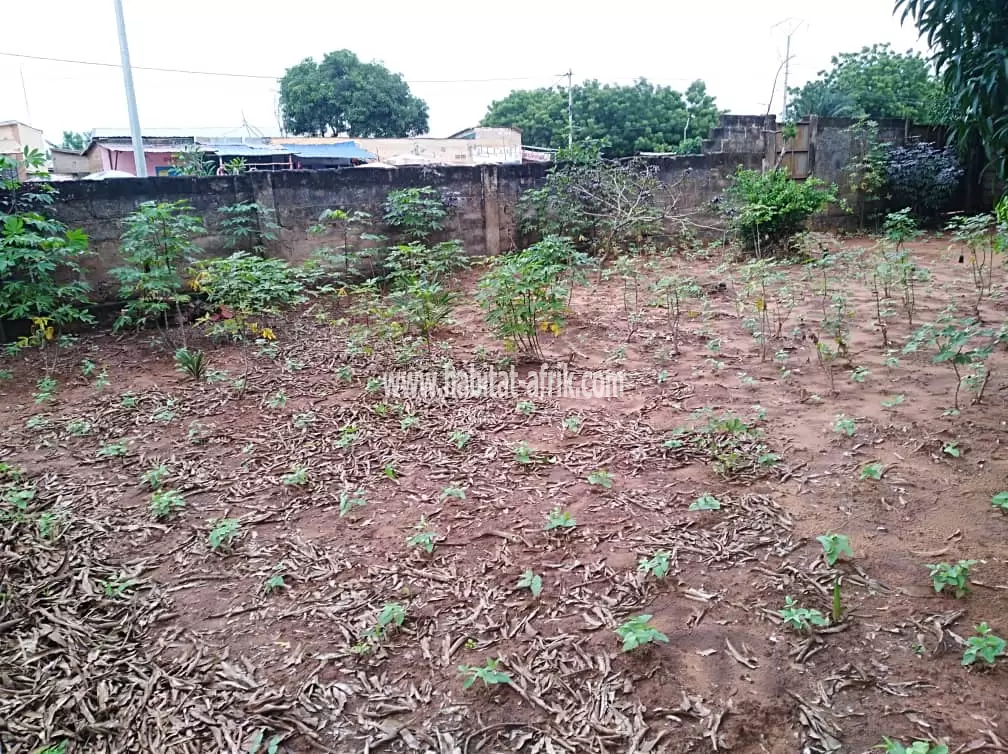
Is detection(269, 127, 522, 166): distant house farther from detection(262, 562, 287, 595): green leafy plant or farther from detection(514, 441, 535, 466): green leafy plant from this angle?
detection(262, 562, 287, 595): green leafy plant

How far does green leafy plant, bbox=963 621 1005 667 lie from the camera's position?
5.59 feet

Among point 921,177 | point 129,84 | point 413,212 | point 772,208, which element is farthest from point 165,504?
point 129,84

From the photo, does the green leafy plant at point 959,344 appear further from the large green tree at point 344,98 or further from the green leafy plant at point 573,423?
the large green tree at point 344,98

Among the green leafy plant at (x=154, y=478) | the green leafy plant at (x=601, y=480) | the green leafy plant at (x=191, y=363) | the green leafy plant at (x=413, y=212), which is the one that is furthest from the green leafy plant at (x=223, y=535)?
the green leafy plant at (x=413, y=212)

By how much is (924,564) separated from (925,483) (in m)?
0.58

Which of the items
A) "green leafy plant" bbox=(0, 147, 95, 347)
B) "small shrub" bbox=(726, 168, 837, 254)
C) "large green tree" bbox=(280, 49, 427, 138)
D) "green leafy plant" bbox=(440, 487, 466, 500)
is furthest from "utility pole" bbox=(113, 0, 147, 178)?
"large green tree" bbox=(280, 49, 427, 138)

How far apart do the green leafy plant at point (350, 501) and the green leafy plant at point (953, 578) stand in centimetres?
206

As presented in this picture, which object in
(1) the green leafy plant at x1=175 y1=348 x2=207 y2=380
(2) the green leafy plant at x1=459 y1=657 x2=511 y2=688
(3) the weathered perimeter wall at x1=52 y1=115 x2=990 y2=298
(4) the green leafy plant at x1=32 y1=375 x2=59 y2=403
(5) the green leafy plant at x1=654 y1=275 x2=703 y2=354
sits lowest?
(2) the green leafy plant at x1=459 y1=657 x2=511 y2=688

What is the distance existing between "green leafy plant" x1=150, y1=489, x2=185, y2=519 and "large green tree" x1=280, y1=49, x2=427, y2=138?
2665cm

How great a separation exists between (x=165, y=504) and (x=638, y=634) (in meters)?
2.01

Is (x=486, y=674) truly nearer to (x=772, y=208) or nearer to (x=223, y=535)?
(x=223, y=535)

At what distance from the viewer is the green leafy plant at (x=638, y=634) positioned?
5.95ft

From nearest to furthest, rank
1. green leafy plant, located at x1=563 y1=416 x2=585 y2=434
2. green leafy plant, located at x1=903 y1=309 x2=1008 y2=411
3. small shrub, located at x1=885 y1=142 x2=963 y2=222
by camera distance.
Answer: green leafy plant, located at x1=903 y1=309 x2=1008 y2=411, green leafy plant, located at x1=563 y1=416 x2=585 y2=434, small shrub, located at x1=885 y1=142 x2=963 y2=222

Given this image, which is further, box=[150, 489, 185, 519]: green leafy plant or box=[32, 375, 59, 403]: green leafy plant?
box=[32, 375, 59, 403]: green leafy plant
